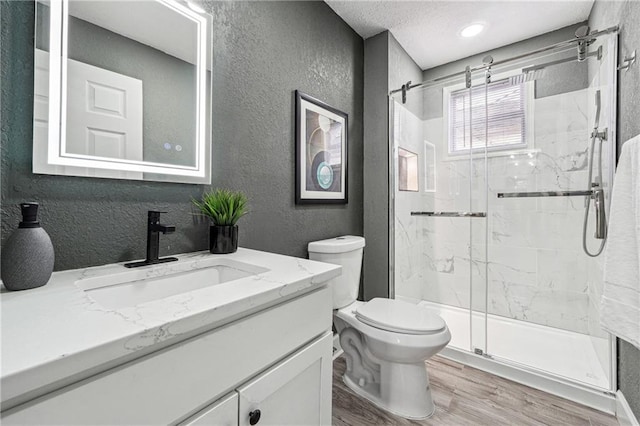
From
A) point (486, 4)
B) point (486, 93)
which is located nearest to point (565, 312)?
point (486, 93)

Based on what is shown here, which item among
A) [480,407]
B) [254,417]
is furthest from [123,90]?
[480,407]

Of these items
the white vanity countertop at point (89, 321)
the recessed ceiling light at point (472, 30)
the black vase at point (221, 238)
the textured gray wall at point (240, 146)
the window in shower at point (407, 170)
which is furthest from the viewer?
the window in shower at point (407, 170)

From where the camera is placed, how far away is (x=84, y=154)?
2.93 feet

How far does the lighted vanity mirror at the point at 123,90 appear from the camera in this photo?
32.8 inches

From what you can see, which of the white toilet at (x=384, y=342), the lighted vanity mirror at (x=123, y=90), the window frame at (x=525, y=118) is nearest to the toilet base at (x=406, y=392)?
the white toilet at (x=384, y=342)

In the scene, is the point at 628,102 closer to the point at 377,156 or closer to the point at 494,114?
the point at 494,114

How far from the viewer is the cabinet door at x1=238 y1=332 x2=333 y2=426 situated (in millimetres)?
691

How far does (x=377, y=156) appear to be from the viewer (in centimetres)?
223

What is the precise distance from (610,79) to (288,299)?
6.85 feet

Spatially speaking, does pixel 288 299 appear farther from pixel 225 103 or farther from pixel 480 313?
pixel 480 313

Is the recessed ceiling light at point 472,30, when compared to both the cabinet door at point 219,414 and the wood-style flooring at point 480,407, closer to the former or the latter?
the wood-style flooring at point 480,407

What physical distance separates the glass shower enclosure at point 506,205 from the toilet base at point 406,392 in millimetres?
665

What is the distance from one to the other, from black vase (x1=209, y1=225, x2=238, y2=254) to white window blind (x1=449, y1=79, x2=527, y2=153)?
6.68 ft

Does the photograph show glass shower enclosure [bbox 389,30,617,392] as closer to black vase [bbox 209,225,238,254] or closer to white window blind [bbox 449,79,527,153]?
white window blind [bbox 449,79,527,153]
